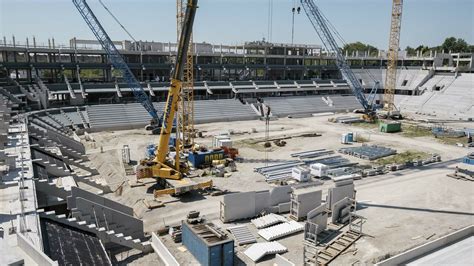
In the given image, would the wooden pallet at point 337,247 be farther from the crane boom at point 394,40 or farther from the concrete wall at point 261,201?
the crane boom at point 394,40

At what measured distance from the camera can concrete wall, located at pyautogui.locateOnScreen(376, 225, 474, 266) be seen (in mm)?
15443

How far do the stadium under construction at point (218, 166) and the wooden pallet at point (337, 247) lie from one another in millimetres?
99

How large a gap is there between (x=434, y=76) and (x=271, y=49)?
36623 millimetres

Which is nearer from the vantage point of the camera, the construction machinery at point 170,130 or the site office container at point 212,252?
the site office container at point 212,252

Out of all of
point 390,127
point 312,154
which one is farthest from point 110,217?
point 390,127

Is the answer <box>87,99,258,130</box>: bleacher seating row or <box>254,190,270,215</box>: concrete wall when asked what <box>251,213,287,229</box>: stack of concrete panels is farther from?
<box>87,99,258,130</box>: bleacher seating row

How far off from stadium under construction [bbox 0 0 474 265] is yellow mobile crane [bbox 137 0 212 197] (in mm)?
99

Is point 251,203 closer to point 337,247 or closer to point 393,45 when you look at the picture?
point 337,247

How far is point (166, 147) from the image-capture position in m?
25.2

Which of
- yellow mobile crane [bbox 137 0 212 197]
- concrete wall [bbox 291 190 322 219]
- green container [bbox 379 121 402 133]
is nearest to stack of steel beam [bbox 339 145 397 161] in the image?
green container [bbox 379 121 402 133]

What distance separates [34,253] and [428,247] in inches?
663

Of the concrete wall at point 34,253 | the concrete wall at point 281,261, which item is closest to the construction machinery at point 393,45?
the concrete wall at point 281,261

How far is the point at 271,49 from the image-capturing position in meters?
74.1

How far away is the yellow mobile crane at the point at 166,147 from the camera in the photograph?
908 inches
